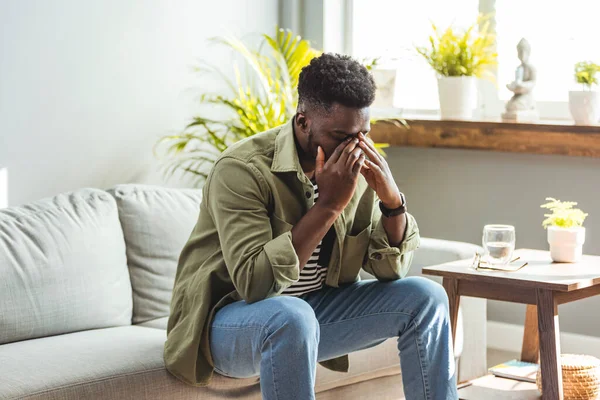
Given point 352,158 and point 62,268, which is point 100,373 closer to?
point 62,268

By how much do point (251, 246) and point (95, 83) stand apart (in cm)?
136

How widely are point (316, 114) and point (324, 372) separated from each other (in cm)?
74

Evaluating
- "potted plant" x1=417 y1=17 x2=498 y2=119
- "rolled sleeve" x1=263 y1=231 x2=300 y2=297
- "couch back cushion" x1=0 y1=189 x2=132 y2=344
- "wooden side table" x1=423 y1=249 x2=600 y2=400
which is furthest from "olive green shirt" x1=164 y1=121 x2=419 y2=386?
"potted plant" x1=417 y1=17 x2=498 y2=119

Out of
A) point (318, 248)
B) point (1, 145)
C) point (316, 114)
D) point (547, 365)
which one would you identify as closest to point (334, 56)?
point (316, 114)

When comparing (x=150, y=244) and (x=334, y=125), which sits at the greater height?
(x=334, y=125)

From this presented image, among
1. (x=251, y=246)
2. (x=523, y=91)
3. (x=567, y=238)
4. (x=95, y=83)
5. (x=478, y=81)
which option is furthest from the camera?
(x=478, y=81)

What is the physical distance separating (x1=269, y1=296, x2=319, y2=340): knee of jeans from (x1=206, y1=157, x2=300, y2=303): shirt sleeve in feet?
0.21

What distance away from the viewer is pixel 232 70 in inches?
141

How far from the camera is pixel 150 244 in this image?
2.60 m

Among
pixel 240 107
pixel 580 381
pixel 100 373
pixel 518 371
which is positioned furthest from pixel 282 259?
pixel 240 107

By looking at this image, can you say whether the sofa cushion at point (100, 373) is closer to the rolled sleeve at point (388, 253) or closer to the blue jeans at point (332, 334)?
the blue jeans at point (332, 334)

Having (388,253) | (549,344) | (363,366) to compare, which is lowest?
(363,366)

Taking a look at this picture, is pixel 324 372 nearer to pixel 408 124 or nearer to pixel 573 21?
pixel 408 124

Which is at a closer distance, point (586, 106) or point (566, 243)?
point (566, 243)
